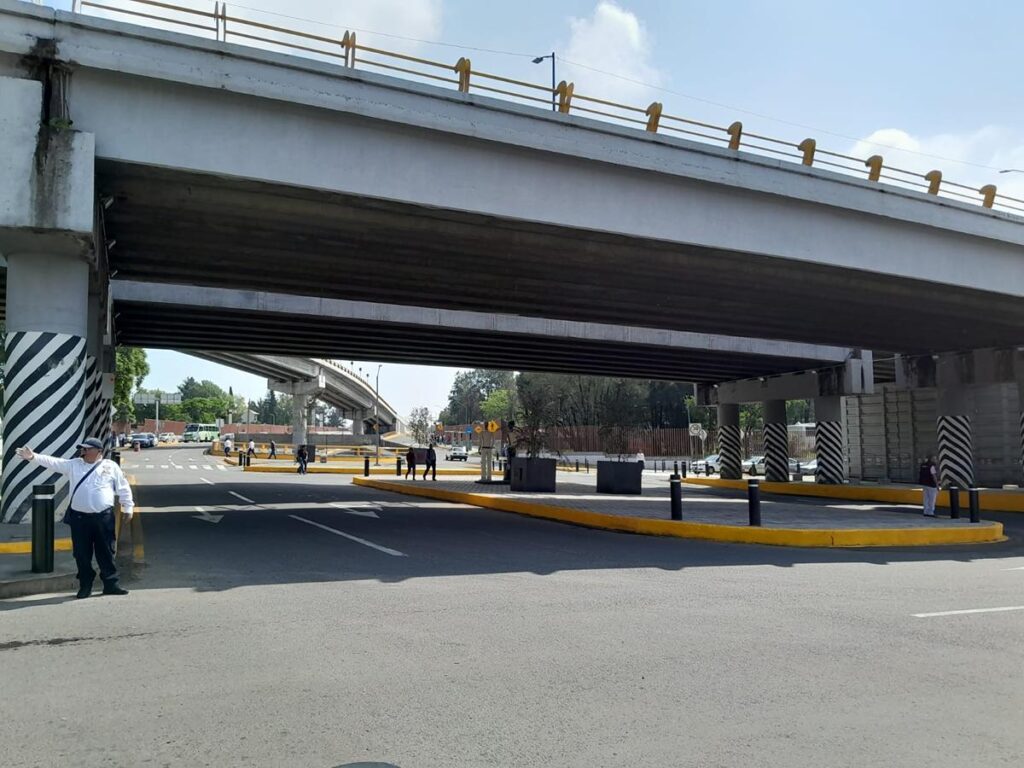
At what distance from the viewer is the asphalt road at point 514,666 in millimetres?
4492

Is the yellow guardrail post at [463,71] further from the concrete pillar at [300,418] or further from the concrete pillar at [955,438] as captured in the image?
the concrete pillar at [300,418]

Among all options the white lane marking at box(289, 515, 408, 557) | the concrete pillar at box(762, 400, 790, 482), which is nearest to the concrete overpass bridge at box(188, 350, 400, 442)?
the concrete pillar at box(762, 400, 790, 482)

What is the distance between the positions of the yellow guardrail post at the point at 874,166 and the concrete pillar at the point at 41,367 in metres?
17.6

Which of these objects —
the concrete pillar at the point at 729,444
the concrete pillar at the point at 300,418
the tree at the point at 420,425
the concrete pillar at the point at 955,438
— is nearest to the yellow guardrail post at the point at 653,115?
the concrete pillar at the point at 955,438

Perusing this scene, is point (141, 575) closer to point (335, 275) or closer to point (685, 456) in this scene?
point (335, 275)

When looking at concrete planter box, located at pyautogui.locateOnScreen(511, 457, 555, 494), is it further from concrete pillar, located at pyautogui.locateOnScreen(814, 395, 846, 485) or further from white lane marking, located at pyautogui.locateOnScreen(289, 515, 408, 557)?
concrete pillar, located at pyautogui.locateOnScreen(814, 395, 846, 485)

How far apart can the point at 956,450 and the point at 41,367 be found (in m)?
32.0

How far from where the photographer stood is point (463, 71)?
1499 centimetres

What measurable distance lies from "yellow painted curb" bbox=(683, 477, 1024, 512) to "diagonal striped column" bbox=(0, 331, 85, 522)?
2511cm

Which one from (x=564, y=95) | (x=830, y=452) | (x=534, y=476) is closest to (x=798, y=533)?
(x=564, y=95)

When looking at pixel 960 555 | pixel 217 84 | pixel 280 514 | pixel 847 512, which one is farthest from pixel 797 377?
pixel 217 84

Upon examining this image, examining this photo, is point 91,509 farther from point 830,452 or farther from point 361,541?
point 830,452

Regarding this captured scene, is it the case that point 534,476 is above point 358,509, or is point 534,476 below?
above

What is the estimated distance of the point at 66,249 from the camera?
13312 millimetres
